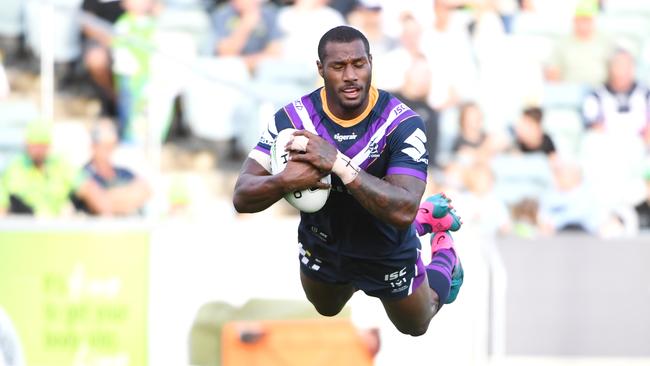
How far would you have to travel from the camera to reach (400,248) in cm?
692

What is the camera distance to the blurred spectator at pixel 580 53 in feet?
44.2

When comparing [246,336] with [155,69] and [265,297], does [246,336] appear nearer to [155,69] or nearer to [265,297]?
[265,297]

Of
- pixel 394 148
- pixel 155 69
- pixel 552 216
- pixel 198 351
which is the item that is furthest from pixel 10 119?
pixel 394 148

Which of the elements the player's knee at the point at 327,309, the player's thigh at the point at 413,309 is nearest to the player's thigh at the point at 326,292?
the player's knee at the point at 327,309

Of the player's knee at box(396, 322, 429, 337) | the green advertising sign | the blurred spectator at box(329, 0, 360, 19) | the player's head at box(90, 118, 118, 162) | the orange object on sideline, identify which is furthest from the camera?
the blurred spectator at box(329, 0, 360, 19)

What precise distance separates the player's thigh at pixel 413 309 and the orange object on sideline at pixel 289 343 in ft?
7.79

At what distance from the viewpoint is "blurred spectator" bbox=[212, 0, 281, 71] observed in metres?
12.5

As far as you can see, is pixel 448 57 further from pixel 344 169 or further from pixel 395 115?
pixel 344 169

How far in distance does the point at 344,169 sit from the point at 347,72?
51 centimetres

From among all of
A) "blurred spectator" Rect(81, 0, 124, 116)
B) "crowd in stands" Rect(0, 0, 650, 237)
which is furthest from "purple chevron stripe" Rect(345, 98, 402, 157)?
"blurred spectator" Rect(81, 0, 124, 116)

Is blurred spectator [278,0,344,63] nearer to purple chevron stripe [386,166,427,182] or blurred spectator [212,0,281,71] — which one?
blurred spectator [212,0,281,71]

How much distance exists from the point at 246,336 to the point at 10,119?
12.0 ft

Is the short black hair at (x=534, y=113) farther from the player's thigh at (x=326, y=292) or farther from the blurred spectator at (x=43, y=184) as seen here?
the player's thigh at (x=326, y=292)

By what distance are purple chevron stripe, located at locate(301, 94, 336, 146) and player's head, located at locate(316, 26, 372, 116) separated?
0.66ft
